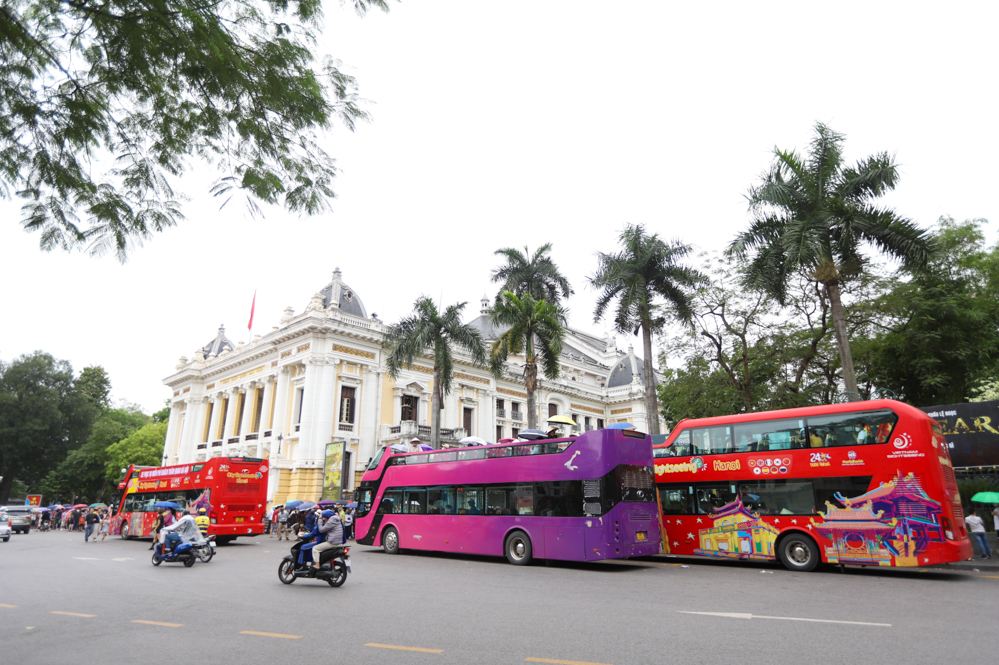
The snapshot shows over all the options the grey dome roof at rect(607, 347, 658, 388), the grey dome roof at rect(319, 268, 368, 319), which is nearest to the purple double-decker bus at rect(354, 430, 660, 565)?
the grey dome roof at rect(319, 268, 368, 319)

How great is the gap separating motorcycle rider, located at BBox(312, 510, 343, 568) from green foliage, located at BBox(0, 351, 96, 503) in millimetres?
62707

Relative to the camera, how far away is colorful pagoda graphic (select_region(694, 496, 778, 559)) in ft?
46.9

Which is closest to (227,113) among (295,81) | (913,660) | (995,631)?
(295,81)

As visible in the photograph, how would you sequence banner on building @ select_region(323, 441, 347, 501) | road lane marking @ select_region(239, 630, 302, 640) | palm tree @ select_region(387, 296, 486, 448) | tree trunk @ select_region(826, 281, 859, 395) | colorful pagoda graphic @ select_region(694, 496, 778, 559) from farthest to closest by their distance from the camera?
banner on building @ select_region(323, 441, 347, 501) → palm tree @ select_region(387, 296, 486, 448) → tree trunk @ select_region(826, 281, 859, 395) → colorful pagoda graphic @ select_region(694, 496, 778, 559) → road lane marking @ select_region(239, 630, 302, 640)

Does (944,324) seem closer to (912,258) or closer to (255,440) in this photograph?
(912,258)

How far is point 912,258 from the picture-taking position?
17.5 m

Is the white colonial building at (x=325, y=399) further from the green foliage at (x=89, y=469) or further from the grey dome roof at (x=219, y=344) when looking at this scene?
the green foliage at (x=89, y=469)

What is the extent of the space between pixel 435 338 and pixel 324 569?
61.3ft

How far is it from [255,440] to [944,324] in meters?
37.7

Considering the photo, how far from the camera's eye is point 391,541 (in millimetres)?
19328

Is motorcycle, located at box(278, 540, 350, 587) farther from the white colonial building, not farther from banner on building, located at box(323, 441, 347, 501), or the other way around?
the white colonial building

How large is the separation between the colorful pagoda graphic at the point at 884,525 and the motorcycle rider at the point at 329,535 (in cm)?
1043

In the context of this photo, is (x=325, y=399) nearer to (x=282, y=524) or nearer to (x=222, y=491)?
(x=282, y=524)

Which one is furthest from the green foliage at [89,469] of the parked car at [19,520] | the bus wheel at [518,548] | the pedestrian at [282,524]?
the bus wheel at [518,548]
